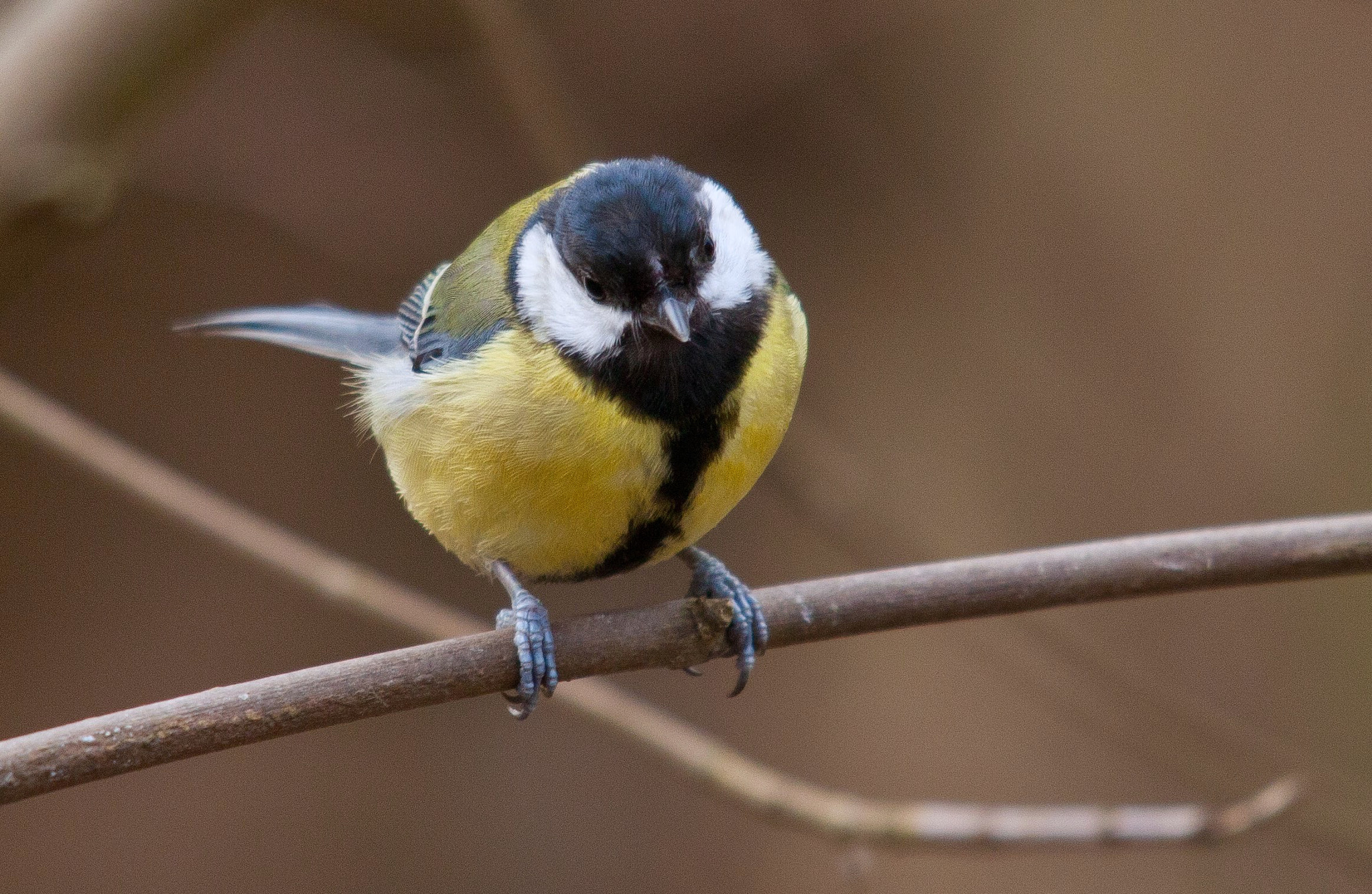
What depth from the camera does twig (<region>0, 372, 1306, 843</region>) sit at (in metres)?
1.04

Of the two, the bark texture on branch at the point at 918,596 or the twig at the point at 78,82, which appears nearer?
the bark texture on branch at the point at 918,596

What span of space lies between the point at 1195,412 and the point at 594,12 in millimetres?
1645

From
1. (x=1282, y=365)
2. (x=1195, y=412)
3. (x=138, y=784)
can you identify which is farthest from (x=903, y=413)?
(x=138, y=784)

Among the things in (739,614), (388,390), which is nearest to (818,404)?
(388,390)

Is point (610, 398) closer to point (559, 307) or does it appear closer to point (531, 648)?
point (559, 307)

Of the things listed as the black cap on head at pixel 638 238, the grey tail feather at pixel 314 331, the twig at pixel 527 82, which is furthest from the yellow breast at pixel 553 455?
the twig at pixel 527 82

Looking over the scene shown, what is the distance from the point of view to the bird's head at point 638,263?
1.32 m

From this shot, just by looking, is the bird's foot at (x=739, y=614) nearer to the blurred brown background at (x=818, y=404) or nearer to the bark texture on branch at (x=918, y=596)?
the bark texture on branch at (x=918, y=596)

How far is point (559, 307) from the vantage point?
4.60 ft

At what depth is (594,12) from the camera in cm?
276

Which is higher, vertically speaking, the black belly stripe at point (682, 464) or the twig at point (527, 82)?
the twig at point (527, 82)

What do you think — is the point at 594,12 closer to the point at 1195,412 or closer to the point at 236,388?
the point at 236,388

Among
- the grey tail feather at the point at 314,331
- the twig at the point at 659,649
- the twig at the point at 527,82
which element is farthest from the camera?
the grey tail feather at the point at 314,331

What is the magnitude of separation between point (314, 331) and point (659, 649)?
3.01 ft
